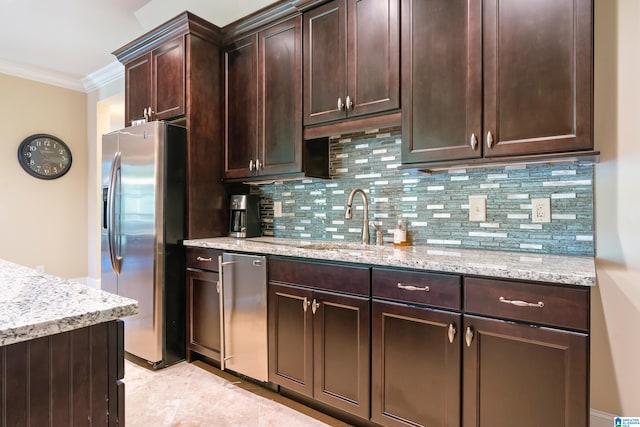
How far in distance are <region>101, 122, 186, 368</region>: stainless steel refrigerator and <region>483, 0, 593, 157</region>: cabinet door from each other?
209 centimetres

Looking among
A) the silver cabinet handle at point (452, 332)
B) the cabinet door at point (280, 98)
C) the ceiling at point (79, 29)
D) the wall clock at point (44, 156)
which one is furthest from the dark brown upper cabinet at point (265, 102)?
the wall clock at point (44, 156)

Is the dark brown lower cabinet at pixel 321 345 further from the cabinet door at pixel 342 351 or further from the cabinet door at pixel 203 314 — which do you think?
the cabinet door at pixel 203 314

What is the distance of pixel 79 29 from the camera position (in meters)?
3.52

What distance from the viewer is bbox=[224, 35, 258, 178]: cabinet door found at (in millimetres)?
2674

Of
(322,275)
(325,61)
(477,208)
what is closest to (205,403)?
(322,275)

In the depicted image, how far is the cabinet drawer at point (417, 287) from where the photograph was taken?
150 centimetres

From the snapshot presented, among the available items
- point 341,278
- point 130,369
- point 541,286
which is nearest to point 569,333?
point 541,286

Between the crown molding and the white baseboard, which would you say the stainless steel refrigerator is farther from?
the white baseboard

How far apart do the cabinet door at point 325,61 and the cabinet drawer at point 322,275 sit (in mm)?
921

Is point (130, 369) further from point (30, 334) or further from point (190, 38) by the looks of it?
point (190, 38)

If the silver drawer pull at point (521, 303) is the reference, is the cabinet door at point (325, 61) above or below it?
above

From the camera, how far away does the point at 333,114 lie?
2197 mm

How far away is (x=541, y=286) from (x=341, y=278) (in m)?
0.87

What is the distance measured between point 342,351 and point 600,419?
124 cm
